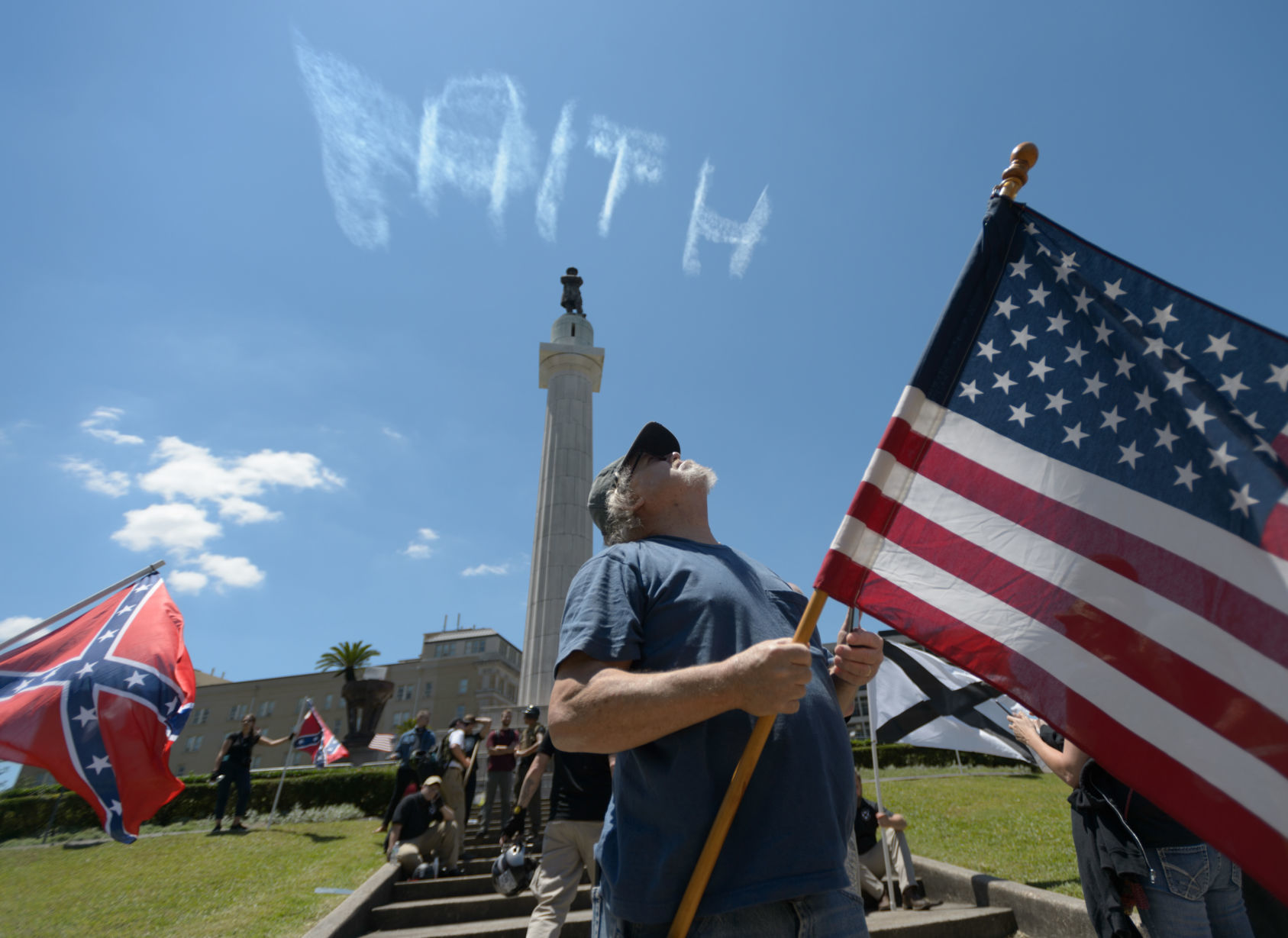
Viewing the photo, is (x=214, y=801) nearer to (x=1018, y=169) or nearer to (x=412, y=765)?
(x=412, y=765)

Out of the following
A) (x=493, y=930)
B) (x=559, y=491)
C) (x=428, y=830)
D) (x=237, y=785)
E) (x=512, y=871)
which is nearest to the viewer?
(x=493, y=930)

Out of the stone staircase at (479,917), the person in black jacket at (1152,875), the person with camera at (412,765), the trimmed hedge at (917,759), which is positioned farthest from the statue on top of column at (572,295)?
the person in black jacket at (1152,875)

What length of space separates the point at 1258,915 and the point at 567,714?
→ 387 centimetres

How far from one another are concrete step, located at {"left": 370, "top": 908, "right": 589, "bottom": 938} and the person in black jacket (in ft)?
13.7

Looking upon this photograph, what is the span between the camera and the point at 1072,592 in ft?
6.96

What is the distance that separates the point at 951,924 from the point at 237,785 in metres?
12.4

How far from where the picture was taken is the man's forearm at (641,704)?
62.9 inches

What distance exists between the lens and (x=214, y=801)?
1744 cm

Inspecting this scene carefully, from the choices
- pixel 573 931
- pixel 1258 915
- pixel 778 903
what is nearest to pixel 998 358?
pixel 778 903

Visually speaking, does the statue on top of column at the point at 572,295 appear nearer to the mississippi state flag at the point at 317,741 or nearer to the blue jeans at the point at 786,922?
the mississippi state flag at the point at 317,741

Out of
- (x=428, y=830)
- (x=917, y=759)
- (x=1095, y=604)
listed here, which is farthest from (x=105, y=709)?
(x=917, y=759)

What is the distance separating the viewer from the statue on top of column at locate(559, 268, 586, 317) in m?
29.6

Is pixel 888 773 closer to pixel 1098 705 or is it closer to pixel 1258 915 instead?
pixel 1258 915

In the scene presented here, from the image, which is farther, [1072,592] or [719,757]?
[1072,592]
